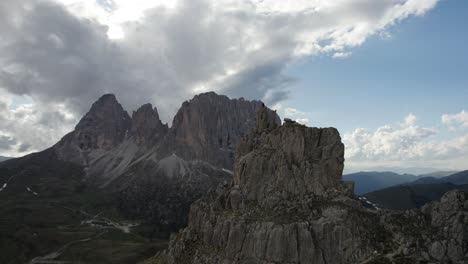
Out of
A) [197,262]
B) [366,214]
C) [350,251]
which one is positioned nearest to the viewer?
[350,251]

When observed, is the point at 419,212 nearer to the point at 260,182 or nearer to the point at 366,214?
the point at 366,214

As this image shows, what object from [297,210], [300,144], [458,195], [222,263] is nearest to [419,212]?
[458,195]

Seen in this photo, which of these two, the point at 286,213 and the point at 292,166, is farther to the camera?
the point at 292,166

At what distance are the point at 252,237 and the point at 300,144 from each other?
122 feet

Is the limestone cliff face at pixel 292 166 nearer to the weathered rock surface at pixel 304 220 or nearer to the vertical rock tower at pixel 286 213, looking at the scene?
the vertical rock tower at pixel 286 213

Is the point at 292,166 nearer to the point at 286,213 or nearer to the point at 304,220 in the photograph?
the point at 286,213

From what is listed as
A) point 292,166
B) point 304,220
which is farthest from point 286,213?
point 292,166

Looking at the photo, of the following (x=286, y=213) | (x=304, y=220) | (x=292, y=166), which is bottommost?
(x=304, y=220)

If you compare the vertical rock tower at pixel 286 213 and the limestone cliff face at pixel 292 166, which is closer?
the vertical rock tower at pixel 286 213

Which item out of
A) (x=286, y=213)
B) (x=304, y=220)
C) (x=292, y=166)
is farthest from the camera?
(x=292, y=166)

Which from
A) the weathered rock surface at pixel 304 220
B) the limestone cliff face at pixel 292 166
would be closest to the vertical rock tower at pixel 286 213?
the limestone cliff face at pixel 292 166

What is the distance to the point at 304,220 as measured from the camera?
110125 millimetres

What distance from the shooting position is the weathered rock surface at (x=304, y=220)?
9694cm

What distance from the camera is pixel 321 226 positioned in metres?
106
